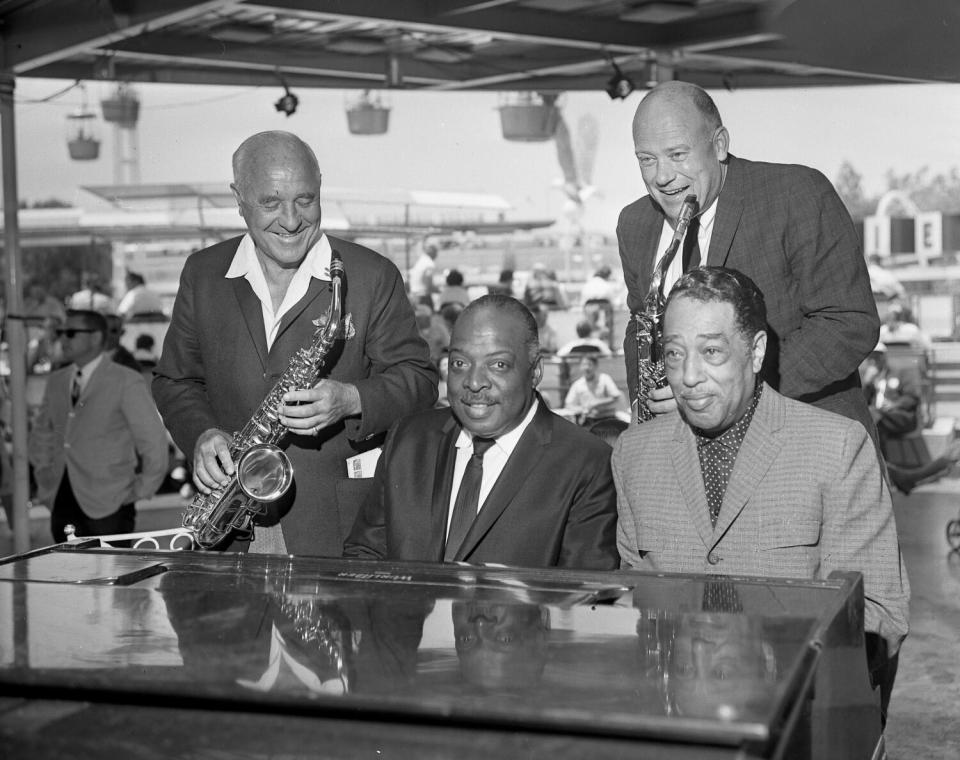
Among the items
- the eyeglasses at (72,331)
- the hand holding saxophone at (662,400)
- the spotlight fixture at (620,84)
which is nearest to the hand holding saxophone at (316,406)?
the hand holding saxophone at (662,400)

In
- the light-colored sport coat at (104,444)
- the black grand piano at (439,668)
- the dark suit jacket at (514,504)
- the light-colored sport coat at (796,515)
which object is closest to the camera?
the black grand piano at (439,668)

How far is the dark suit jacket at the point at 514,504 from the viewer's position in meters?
2.51

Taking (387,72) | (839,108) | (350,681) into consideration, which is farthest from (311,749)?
(839,108)

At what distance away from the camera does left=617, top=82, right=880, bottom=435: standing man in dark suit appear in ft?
8.54

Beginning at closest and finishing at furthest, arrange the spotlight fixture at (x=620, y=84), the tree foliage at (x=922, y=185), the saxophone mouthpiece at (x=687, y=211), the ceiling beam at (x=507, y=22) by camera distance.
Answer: the saxophone mouthpiece at (x=687, y=211)
the ceiling beam at (x=507, y=22)
the spotlight fixture at (x=620, y=84)
the tree foliage at (x=922, y=185)

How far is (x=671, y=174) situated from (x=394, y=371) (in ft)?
2.47

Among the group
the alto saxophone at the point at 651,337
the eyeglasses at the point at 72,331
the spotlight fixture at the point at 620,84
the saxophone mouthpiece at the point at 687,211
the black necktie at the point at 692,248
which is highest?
the spotlight fixture at the point at 620,84

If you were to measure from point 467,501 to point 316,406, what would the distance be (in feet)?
1.22

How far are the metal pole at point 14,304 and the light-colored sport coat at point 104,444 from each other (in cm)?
28

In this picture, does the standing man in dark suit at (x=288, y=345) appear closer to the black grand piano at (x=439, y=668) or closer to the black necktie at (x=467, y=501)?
the black necktie at (x=467, y=501)

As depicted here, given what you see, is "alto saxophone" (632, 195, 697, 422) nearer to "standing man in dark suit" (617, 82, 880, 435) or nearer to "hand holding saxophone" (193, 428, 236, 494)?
"standing man in dark suit" (617, 82, 880, 435)

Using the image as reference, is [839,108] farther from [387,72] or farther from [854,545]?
[854,545]

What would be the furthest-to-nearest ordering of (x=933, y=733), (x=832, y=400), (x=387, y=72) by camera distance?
(x=387, y=72), (x=933, y=733), (x=832, y=400)

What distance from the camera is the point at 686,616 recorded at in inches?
63.1
